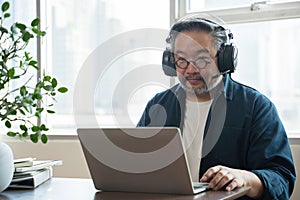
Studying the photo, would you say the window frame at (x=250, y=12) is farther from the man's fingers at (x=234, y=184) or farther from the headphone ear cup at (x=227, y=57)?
the man's fingers at (x=234, y=184)

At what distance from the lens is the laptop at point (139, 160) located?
136 centimetres

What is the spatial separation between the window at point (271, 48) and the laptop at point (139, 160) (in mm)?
1093

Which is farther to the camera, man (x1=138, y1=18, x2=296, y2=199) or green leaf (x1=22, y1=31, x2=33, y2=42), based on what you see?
man (x1=138, y1=18, x2=296, y2=199)

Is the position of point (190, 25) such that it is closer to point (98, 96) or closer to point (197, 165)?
point (197, 165)

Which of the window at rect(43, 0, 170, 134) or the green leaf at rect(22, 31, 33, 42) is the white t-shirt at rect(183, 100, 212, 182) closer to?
the window at rect(43, 0, 170, 134)

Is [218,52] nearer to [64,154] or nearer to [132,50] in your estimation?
[132,50]

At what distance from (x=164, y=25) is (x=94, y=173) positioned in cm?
145

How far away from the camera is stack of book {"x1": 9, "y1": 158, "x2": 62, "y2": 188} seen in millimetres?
1705

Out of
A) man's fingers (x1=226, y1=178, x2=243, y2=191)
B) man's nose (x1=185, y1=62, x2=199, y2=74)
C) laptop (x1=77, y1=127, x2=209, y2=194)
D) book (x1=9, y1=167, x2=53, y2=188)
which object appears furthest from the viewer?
man's nose (x1=185, y1=62, x2=199, y2=74)

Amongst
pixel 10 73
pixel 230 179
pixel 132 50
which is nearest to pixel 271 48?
pixel 132 50

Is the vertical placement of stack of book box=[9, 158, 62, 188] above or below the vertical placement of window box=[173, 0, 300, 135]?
below

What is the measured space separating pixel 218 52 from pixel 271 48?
63 cm

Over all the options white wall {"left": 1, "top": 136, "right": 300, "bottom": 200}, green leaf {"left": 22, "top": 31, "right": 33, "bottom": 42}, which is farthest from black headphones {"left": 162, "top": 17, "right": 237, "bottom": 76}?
white wall {"left": 1, "top": 136, "right": 300, "bottom": 200}

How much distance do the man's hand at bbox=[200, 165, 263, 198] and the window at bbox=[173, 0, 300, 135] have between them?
905mm
